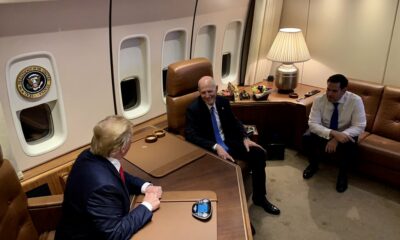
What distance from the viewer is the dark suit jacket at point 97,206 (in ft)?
4.83

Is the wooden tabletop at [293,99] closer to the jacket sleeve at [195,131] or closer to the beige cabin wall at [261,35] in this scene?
the beige cabin wall at [261,35]

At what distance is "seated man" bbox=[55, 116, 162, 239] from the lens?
147 cm

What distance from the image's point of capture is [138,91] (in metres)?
3.36

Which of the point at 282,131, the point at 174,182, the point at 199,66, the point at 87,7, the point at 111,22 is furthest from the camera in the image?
the point at 282,131

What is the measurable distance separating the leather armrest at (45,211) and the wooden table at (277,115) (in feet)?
7.51

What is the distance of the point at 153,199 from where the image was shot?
69.4 inches

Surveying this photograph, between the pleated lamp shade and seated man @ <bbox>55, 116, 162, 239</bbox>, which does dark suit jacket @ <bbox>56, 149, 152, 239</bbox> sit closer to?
seated man @ <bbox>55, 116, 162, 239</bbox>

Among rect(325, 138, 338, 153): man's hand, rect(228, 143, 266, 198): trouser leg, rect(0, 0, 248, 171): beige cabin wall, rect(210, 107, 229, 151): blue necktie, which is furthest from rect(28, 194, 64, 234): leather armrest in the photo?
rect(325, 138, 338, 153): man's hand

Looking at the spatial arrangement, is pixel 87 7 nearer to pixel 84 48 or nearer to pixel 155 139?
pixel 84 48

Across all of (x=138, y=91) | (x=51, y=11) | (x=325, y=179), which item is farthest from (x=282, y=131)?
(x=51, y=11)

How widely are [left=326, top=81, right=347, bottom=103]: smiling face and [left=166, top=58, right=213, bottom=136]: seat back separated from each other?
1255 mm

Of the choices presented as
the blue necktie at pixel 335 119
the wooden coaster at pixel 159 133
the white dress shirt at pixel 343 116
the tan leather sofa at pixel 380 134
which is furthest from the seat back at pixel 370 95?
the wooden coaster at pixel 159 133

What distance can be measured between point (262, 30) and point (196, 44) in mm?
1010

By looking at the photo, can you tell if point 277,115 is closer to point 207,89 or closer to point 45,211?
point 207,89
